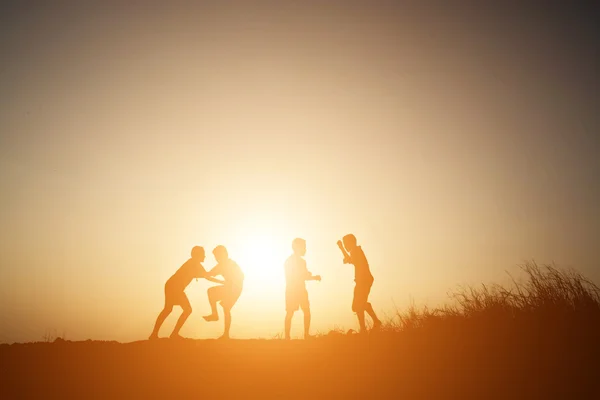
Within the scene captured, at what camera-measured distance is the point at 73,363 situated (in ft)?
26.6

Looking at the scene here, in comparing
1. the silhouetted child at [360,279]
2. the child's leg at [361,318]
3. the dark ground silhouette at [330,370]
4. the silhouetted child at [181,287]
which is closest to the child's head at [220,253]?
the silhouetted child at [181,287]

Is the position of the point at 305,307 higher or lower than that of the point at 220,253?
lower

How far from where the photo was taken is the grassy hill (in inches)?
253

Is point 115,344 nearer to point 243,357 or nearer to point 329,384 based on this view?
point 243,357

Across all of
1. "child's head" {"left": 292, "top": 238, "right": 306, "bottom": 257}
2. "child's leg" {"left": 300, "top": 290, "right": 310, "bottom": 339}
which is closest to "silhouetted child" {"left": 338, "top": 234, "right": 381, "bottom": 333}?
"child's head" {"left": 292, "top": 238, "right": 306, "bottom": 257}

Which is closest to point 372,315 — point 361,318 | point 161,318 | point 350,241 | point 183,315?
point 361,318

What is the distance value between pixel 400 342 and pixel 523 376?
250cm

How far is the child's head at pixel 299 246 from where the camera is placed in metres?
11.0

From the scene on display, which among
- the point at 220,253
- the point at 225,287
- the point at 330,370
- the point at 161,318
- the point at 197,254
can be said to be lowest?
the point at 330,370

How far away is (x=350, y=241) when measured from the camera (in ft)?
35.3

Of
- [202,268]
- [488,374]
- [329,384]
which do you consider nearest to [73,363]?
[202,268]

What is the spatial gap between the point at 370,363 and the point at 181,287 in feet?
17.5

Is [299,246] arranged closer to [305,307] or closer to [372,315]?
[305,307]

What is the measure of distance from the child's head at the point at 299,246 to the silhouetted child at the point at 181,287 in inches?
95.9
